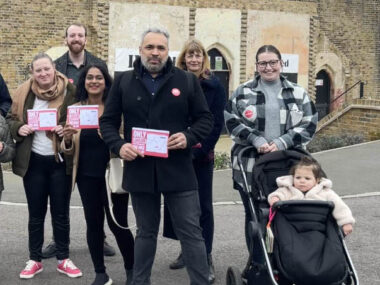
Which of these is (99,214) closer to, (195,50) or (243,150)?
(243,150)

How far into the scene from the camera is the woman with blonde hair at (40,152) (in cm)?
588

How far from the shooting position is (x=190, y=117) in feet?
16.9

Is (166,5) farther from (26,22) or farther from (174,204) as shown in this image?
(174,204)

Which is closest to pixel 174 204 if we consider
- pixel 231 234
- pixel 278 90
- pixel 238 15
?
pixel 278 90

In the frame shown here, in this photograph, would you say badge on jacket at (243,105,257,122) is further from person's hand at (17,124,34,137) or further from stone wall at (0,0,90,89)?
stone wall at (0,0,90,89)

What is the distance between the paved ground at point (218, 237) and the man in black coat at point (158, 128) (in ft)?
3.74

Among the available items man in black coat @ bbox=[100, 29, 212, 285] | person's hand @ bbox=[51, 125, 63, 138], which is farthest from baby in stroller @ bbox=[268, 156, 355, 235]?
person's hand @ bbox=[51, 125, 63, 138]

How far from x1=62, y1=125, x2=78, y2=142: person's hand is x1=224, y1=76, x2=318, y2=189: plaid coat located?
1.32 metres

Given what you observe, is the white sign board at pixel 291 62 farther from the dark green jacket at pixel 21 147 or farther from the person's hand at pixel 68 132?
the person's hand at pixel 68 132

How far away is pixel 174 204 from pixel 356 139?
12.8 meters

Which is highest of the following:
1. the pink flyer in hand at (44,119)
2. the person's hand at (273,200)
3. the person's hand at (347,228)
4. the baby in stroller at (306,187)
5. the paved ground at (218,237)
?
the pink flyer in hand at (44,119)

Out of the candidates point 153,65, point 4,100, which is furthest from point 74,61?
point 153,65

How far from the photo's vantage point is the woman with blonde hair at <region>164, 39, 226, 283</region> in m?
5.94

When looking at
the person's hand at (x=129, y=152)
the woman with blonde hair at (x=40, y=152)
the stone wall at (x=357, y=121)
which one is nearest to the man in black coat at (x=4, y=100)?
the woman with blonde hair at (x=40, y=152)
